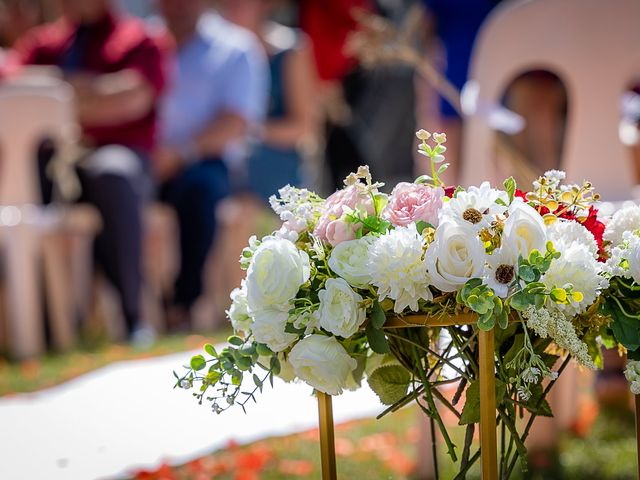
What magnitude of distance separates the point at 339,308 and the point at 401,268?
11 centimetres

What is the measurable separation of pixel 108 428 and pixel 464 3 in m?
2.36

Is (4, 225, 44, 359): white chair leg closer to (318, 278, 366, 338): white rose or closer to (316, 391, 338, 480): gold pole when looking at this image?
(316, 391, 338, 480): gold pole

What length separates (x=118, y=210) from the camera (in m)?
5.23

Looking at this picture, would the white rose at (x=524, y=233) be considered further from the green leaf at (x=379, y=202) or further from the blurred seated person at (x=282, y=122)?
the blurred seated person at (x=282, y=122)

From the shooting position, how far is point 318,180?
25.7 ft

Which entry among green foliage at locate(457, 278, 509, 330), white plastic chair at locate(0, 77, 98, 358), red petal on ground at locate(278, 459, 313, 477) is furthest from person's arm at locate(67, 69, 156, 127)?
green foliage at locate(457, 278, 509, 330)

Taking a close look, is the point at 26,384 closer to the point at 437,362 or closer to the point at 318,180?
the point at 437,362

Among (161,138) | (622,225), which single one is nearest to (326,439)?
(622,225)

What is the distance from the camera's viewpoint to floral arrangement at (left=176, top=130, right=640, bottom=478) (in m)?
1.36

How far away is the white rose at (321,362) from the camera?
58.1 inches

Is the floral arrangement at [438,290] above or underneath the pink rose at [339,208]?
underneath

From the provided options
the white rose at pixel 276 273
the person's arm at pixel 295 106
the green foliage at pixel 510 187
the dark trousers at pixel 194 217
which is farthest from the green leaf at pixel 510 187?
the person's arm at pixel 295 106

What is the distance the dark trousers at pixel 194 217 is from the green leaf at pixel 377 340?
4.32 metres

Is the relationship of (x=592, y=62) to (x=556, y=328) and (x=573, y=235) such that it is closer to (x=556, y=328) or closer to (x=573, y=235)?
(x=573, y=235)
